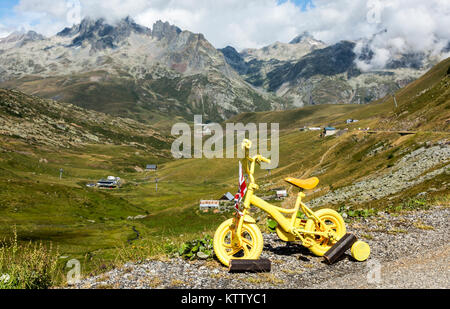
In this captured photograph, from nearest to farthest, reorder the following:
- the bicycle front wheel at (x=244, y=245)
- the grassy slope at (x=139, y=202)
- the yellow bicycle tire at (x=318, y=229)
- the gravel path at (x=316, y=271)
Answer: the gravel path at (x=316, y=271) < the bicycle front wheel at (x=244, y=245) < the yellow bicycle tire at (x=318, y=229) < the grassy slope at (x=139, y=202)

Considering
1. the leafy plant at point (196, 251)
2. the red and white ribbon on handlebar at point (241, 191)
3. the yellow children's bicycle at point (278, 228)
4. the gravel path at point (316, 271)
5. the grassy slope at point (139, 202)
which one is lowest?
the gravel path at point (316, 271)

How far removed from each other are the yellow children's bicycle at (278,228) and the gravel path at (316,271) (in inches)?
28.8

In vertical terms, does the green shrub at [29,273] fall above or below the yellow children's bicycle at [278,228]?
below

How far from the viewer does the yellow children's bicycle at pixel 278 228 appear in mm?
11666

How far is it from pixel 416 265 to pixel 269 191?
80.0m

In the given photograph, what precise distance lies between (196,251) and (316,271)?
456cm

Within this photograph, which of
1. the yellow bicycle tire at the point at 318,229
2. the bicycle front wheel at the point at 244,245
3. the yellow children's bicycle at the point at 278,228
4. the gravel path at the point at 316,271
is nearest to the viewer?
the gravel path at the point at 316,271

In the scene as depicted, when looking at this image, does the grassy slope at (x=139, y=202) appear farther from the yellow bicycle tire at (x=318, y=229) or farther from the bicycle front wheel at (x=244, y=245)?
the yellow bicycle tire at (x=318, y=229)

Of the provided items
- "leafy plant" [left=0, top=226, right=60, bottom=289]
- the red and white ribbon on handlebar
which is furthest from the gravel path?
the red and white ribbon on handlebar

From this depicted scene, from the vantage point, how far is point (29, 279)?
30.2 feet

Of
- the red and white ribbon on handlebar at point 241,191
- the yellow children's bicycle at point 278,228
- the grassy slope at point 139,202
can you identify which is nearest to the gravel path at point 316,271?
the yellow children's bicycle at point 278,228

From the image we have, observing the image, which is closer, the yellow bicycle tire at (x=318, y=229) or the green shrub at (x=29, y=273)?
the green shrub at (x=29, y=273)
